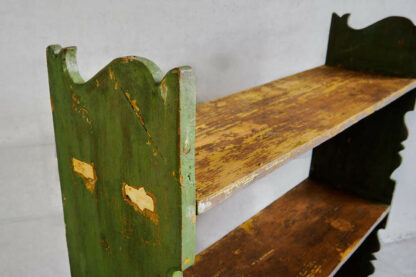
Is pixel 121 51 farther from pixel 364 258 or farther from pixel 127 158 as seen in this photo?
pixel 364 258

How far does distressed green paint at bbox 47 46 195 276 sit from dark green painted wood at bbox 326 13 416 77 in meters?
1.26

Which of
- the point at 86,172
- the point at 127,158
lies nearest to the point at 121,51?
the point at 86,172

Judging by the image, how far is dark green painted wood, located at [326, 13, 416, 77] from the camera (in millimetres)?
1514

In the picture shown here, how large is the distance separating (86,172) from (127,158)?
0.21 meters

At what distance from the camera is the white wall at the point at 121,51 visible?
4.13ft

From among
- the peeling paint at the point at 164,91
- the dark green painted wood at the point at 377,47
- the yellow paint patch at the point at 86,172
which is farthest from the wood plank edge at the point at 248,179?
the dark green painted wood at the point at 377,47

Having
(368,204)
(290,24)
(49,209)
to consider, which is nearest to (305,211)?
(368,204)

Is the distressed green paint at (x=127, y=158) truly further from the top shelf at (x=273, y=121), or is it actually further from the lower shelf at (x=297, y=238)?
the lower shelf at (x=297, y=238)

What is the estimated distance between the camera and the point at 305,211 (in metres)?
1.77

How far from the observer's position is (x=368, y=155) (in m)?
1.85

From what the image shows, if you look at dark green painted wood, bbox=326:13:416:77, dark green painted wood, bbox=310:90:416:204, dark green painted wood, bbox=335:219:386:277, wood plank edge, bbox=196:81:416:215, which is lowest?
dark green painted wood, bbox=335:219:386:277

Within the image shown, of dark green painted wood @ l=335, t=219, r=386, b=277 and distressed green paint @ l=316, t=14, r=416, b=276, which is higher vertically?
distressed green paint @ l=316, t=14, r=416, b=276

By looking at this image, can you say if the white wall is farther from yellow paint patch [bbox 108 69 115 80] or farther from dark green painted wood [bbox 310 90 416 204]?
yellow paint patch [bbox 108 69 115 80]

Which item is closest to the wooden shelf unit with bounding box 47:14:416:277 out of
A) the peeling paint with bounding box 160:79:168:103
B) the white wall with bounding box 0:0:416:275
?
the peeling paint with bounding box 160:79:168:103
